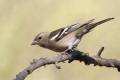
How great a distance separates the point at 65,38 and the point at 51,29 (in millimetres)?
2702

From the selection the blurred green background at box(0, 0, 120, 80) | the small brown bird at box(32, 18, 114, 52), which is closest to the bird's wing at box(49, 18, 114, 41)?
the small brown bird at box(32, 18, 114, 52)

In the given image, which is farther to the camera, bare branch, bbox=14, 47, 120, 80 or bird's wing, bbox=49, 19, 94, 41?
bird's wing, bbox=49, 19, 94, 41

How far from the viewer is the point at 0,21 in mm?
7480

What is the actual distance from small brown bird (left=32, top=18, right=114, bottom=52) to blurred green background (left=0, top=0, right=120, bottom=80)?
7.27ft

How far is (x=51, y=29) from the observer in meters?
7.23

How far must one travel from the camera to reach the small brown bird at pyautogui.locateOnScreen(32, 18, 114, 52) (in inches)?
173

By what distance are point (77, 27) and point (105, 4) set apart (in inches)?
123

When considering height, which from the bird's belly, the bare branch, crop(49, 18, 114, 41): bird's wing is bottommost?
the bare branch

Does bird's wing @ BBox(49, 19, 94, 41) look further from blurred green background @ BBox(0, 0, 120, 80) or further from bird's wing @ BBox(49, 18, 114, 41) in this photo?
blurred green background @ BBox(0, 0, 120, 80)

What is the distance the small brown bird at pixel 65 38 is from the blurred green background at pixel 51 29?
2215mm

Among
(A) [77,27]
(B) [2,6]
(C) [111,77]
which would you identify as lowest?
(C) [111,77]

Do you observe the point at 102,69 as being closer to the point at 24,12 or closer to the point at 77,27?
the point at 24,12

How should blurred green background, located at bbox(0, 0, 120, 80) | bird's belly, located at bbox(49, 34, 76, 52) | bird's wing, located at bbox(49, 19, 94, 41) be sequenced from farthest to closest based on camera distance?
blurred green background, located at bbox(0, 0, 120, 80) → bird's wing, located at bbox(49, 19, 94, 41) → bird's belly, located at bbox(49, 34, 76, 52)

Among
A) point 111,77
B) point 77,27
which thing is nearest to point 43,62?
point 77,27
